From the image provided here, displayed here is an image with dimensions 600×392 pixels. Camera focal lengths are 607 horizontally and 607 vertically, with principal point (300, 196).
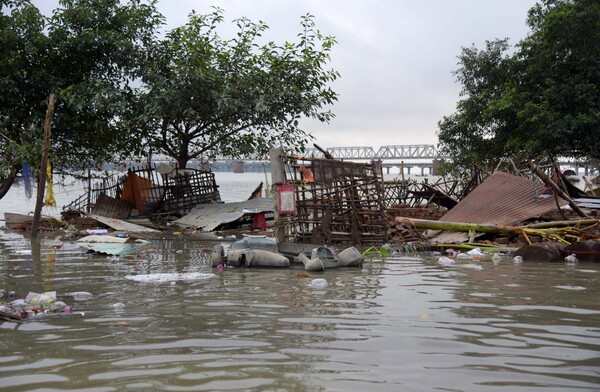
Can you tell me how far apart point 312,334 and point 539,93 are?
18689 millimetres

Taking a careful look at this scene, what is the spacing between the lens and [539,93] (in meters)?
21.1

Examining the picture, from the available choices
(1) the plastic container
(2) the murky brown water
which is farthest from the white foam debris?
(1) the plastic container

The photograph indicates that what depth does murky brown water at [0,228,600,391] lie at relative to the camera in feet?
12.6

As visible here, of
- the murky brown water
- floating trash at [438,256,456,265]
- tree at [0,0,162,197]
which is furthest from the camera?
tree at [0,0,162,197]

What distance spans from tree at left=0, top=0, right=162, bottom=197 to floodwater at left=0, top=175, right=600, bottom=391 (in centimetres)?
862

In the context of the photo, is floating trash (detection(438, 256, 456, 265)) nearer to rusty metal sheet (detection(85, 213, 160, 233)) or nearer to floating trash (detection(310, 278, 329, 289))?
floating trash (detection(310, 278, 329, 289))

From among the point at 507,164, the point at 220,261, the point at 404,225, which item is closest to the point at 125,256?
the point at 220,261

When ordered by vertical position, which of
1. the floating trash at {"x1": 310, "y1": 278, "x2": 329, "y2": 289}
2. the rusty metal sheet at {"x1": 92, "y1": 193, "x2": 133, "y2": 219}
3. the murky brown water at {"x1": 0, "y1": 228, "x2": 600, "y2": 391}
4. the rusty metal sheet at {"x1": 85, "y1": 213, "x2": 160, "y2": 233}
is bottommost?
the murky brown water at {"x1": 0, "y1": 228, "x2": 600, "y2": 391}

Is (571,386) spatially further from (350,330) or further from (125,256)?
(125,256)

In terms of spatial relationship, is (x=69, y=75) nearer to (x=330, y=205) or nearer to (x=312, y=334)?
(x=330, y=205)

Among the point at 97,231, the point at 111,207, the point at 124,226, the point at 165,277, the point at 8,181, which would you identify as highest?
the point at 8,181

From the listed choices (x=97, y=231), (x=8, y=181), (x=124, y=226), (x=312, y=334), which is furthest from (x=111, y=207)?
(x=312, y=334)

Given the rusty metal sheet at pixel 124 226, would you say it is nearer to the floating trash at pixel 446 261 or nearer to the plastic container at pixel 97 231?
the plastic container at pixel 97 231

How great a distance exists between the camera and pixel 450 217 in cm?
1364
